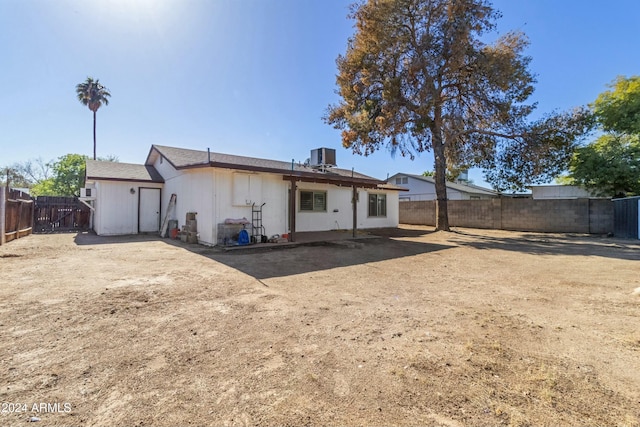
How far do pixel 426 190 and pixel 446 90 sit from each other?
44.4 feet

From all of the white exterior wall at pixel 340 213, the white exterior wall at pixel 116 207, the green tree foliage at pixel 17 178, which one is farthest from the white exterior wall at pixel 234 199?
the green tree foliage at pixel 17 178

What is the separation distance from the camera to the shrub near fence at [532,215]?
44.3ft

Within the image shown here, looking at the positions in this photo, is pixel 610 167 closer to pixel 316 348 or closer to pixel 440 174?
pixel 440 174

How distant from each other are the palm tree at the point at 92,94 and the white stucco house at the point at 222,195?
57.8 ft

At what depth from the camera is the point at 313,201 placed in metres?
12.8

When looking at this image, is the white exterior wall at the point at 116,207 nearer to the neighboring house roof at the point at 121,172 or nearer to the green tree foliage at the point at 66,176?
the neighboring house roof at the point at 121,172

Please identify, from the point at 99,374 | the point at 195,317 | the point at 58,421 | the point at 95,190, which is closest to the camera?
the point at 58,421

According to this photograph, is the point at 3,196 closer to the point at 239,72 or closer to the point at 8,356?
the point at 239,72

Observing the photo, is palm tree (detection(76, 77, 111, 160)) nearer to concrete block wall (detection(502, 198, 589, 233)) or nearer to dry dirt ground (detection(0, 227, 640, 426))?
dry dirt ground (detection(0, 227, 640, 426))

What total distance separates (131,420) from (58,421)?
429 millimetres

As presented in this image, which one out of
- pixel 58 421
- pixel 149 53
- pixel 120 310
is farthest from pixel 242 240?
pixel 58 421

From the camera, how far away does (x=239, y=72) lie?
11.0m

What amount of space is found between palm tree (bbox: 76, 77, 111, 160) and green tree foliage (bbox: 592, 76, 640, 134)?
121 ft

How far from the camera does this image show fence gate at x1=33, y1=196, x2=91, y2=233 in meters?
13.9
